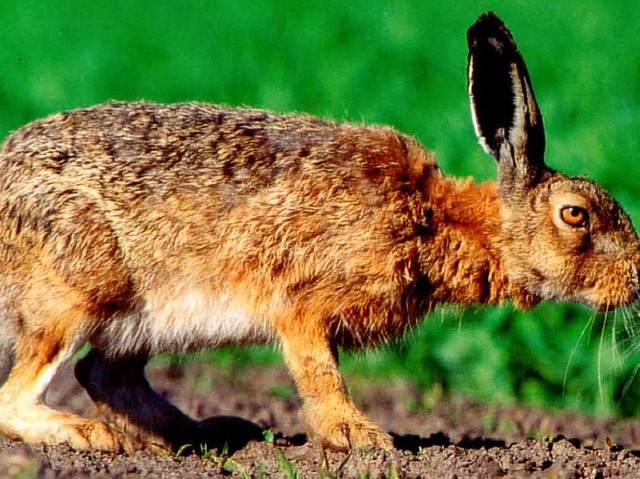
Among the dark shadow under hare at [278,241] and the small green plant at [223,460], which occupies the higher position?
the dark shadow under hare at [278,241]

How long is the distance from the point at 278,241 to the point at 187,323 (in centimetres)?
55

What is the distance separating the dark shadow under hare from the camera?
21.0ft

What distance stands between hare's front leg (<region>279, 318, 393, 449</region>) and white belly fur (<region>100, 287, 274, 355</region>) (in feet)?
0.58

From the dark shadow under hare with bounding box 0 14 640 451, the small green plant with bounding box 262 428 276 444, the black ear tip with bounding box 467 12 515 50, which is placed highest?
the black ear tip with bounding box 467 12 515 50

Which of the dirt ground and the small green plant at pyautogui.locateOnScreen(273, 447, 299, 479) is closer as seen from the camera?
the small green plant at pyautogui.locateOnScreen(273, 447, 299, 479)

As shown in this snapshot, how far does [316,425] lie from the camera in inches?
247

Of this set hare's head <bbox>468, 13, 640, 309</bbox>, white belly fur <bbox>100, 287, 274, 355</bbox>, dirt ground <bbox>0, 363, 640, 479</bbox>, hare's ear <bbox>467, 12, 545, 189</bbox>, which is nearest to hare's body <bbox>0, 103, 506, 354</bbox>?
white belly fur <bbox>100, 287, 274, 355</bbox>

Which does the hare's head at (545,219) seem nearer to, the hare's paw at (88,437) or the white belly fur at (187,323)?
the white belly fur at (187,323)

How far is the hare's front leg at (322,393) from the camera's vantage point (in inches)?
244

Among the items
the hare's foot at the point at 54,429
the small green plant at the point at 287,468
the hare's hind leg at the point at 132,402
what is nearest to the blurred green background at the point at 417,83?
the hare's hind leg at the point at 132,402

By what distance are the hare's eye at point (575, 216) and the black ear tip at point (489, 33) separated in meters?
0.75

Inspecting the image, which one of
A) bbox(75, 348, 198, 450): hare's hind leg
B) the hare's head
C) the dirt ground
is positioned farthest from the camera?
bbox(75, 348, 198, 450): hare's hind leg

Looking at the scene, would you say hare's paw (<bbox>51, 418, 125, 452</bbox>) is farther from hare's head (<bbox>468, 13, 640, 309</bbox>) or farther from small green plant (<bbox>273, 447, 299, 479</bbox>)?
hare's head (<bbox>468, 13, 640, 309</bbox>)

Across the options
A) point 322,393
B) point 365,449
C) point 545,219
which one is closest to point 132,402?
point 322,393
